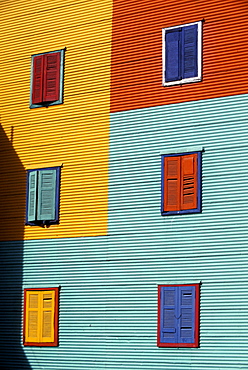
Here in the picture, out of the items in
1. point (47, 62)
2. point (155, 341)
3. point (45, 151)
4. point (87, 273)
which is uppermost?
point (47, 62)

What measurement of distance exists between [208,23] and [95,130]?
499 centimetres

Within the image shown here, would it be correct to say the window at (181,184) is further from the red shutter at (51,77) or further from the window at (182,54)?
the red shutter at (51,77)

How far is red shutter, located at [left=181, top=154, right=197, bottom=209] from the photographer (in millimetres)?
23656

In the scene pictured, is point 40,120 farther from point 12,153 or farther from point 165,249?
point 165,249

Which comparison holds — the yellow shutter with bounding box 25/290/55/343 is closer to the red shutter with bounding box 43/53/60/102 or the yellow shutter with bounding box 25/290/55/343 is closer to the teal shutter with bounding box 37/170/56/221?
the teal shutter with bounding box 37/170/56/221

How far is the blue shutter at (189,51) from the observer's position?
24.4 m

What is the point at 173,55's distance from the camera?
Result: 24.8 m

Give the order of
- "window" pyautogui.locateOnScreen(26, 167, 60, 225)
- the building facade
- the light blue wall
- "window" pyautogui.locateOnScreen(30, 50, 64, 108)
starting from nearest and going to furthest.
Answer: the light blue wall → the building facade → "window" pyautogui.locateOnScreen(26, 167, 60, 225) → "window" pyautogui.locateOnScreen(30, 50, 64, 108)

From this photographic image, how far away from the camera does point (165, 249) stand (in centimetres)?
2403

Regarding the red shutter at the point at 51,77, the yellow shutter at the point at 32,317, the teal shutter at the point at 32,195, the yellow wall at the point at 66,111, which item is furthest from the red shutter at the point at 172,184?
the yellow shutter at the point at 32,317

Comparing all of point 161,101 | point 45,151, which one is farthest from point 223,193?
point 45,151

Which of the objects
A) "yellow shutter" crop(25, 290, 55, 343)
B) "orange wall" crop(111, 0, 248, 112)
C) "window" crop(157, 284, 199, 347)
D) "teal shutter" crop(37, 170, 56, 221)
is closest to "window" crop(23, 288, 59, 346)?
"yellow shutter" crop(25, 290, 55, 343)

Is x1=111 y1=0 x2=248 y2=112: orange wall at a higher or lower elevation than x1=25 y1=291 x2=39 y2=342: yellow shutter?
higher

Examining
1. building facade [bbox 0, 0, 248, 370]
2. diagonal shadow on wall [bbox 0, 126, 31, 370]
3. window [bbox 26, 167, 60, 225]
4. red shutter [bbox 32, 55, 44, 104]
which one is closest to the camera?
building facade [bbox 0, 0, 248, 370]
